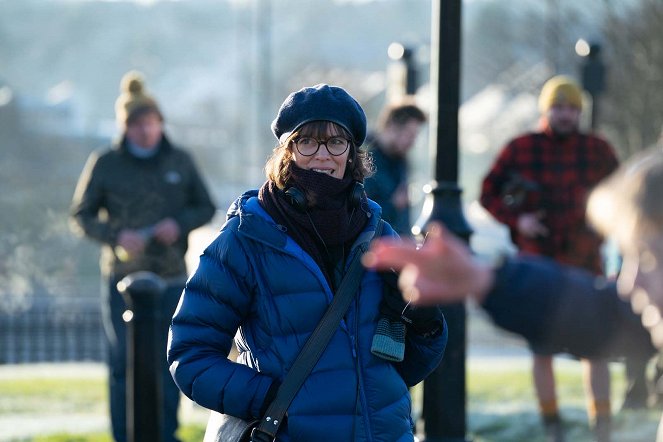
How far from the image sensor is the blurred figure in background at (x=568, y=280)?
7.02 feet

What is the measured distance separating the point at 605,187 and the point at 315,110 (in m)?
1.69

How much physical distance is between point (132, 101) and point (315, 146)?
12.5 feet

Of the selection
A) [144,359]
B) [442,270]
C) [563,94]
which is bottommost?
[144,359]

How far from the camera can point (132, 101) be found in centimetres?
753

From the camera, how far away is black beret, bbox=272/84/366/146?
3.87m

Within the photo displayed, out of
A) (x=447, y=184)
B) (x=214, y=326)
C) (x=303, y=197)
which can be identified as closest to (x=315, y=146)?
(x=303, y=197)

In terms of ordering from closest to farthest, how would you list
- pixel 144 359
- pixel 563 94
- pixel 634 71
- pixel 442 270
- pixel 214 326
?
pixel 442 270 → pixel 214 326 → pixel 144 359 → pixel 563 94 → pixel 634 71

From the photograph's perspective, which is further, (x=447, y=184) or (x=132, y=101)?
(x=132, y=101)

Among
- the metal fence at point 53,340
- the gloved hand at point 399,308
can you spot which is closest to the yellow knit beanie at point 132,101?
the gloved hand at point 399,308

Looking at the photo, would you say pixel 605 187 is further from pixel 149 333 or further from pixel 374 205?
pixel 149 333

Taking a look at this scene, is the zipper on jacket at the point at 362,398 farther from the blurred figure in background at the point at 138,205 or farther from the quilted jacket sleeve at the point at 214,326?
the blurred figure in background at the point at 138,205

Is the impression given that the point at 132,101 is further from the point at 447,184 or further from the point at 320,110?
the point at 320,110

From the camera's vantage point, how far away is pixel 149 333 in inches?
237

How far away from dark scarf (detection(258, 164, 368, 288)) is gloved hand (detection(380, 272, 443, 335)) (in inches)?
5.4
